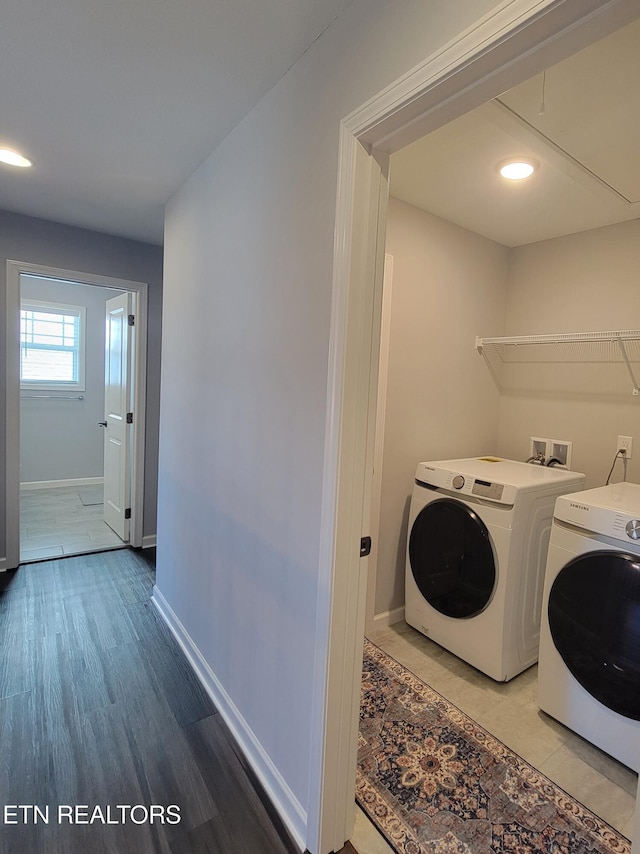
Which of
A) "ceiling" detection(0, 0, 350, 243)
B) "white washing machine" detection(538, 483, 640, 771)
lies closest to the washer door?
"white washing machine" detection(538, 483, 640, 771)

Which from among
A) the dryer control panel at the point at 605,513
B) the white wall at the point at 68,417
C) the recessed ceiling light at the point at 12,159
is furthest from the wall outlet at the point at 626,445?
the white wall at the point at 68,417

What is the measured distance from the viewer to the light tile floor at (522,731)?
1.45m

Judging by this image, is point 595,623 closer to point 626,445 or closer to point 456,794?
point 456,794

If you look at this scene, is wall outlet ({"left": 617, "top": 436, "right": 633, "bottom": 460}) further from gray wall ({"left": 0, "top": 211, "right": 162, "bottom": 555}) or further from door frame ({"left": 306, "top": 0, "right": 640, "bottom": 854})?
gray wall ({"left": 0, "top": 211, "right": 162, "bottom": 555})

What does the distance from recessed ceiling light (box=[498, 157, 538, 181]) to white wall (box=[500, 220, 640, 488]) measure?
2.79ft

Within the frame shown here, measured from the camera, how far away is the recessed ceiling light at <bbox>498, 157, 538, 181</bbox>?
181cm

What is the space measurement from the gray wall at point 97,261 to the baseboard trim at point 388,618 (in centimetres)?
204

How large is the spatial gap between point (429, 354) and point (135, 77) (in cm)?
180

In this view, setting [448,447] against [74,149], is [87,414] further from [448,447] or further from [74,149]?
[448,447]

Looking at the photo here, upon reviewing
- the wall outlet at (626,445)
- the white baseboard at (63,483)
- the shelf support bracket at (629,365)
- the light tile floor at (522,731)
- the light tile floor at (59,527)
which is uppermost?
the shelf support bracket at (629,365)

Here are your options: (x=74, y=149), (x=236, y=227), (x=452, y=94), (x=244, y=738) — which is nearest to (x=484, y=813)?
(x=244, y=738)

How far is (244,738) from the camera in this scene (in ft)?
5.42

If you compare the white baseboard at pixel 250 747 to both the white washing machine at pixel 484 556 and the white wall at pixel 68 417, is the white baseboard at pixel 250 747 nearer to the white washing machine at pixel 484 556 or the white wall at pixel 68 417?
the white washing machine at pixel 484 556

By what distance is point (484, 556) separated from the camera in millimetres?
2041
